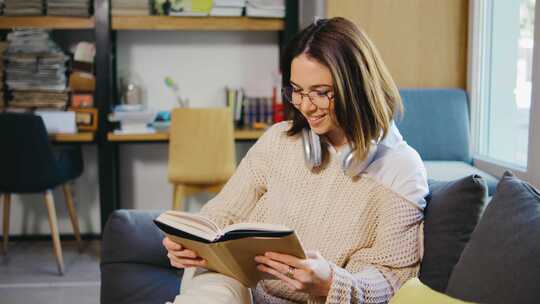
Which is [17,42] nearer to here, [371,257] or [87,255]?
[87,255]

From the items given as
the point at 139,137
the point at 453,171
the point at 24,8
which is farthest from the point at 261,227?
the point at 24,8

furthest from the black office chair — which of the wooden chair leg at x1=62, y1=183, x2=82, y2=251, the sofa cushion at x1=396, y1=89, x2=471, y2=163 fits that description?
the sofa cushion at x1=396, y1=89, x2=471, y2=163

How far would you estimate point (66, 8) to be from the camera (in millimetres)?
3750

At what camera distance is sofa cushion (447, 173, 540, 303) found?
0.97m

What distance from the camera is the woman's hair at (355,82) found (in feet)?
4.79

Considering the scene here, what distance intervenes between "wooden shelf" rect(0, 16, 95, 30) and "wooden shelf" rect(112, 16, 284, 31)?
0.52ft

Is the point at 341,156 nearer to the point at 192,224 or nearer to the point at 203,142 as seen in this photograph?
the point at 192,224

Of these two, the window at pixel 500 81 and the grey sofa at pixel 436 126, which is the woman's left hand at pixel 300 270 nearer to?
the window at pixel 500 81

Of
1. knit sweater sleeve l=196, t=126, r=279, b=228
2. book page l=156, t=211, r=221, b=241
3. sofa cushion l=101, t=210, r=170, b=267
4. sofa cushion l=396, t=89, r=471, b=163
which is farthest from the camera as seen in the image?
sofa cushion l=396, t=89, r=471, b=163

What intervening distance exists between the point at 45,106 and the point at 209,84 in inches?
38.0

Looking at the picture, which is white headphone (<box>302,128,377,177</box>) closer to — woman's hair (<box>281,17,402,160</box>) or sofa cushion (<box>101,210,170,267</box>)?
woman's hair (<box>281,17,402,160</box>)

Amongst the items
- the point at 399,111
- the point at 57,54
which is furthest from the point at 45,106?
the point at 399,111

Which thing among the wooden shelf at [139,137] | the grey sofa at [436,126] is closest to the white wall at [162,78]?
the wooden shelf at [139,137]

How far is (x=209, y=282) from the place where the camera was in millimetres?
1362
